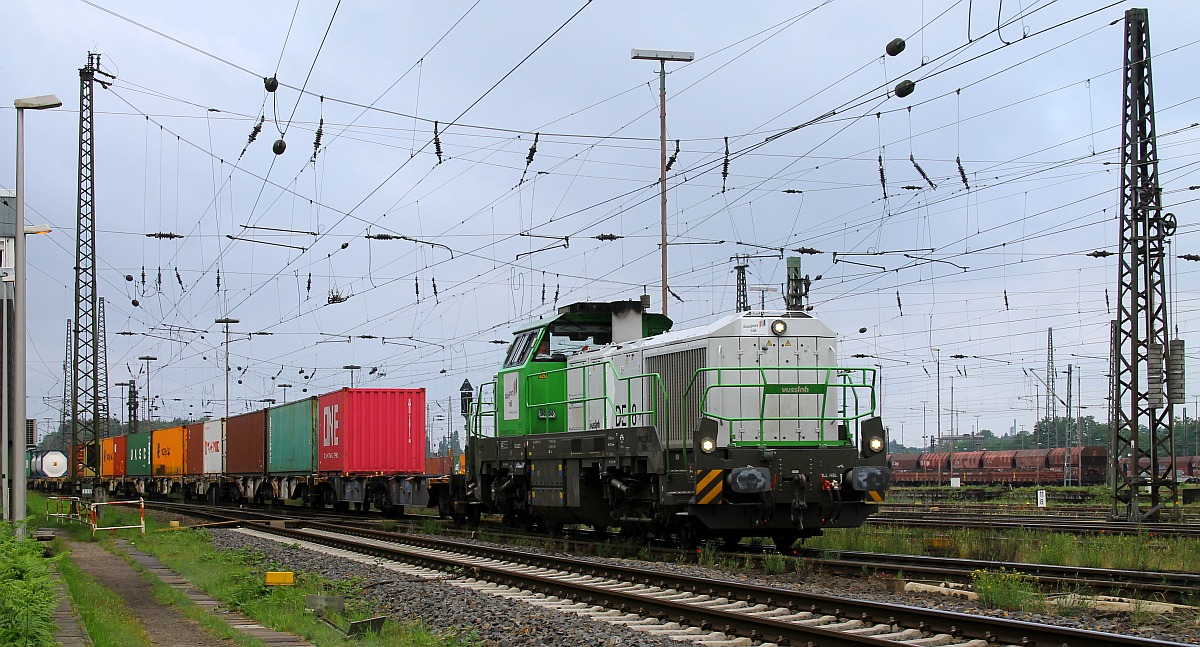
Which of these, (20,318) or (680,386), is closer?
(680,386)

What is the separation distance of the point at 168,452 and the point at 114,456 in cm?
1153

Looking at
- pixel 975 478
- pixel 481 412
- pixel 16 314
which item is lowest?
pixel 975 478

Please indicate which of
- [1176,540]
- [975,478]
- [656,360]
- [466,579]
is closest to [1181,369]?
[1176,540]

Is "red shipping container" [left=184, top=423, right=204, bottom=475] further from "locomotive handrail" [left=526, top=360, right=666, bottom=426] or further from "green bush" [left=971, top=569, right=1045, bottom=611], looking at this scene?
"green bush" [left=971, top=569, right=1045, bottom=611]

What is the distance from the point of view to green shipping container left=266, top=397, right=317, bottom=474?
32.4 m

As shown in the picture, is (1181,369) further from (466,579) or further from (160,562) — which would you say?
(160,562)

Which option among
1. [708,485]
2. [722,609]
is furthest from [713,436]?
[722,609]

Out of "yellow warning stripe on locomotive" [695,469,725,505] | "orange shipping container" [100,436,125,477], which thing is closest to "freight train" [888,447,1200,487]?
"orange shipping container" [100,436,125,477]

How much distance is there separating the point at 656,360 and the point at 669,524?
239 centimetres

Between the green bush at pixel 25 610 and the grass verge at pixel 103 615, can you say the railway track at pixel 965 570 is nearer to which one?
the grass verge at pixel 103 615

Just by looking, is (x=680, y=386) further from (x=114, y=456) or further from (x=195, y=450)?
(x=114, y=456)

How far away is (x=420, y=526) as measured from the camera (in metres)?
24.0

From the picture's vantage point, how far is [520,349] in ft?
64.4

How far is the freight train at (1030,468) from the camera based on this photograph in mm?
56094
